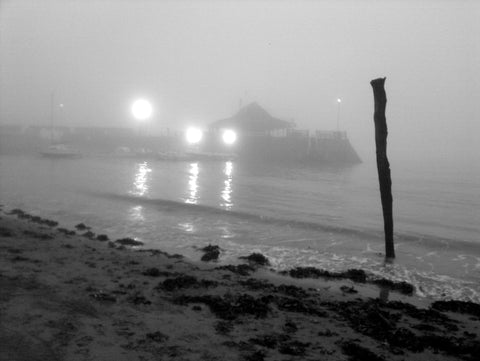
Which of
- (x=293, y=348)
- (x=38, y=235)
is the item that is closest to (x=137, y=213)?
(x=38, y=235)

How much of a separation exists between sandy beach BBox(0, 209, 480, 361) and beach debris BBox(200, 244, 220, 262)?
1.21 meters

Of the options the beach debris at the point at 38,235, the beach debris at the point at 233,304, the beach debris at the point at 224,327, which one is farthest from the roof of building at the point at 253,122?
the beach debris at the point at 224,327

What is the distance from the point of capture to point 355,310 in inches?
278

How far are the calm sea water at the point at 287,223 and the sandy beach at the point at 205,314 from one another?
190cm

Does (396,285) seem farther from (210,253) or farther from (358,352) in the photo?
(210,253)

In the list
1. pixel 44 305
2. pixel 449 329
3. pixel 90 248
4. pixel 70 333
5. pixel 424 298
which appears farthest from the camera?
pixel 90 248

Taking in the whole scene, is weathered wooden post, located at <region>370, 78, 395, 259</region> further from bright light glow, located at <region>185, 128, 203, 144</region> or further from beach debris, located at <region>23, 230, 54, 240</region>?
bright light glow, located at <region>185, 128, 203, 144</region>

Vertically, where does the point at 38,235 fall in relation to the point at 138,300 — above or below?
below

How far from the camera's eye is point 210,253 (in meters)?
11.6

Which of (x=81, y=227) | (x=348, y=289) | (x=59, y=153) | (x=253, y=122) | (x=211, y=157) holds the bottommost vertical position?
(x=81, y=227)

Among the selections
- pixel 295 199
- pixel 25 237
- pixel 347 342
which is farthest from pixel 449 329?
pixel 295 199

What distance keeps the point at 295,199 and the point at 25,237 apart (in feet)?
59.7

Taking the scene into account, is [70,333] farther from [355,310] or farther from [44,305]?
[355,310]

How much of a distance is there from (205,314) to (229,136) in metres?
73.1
